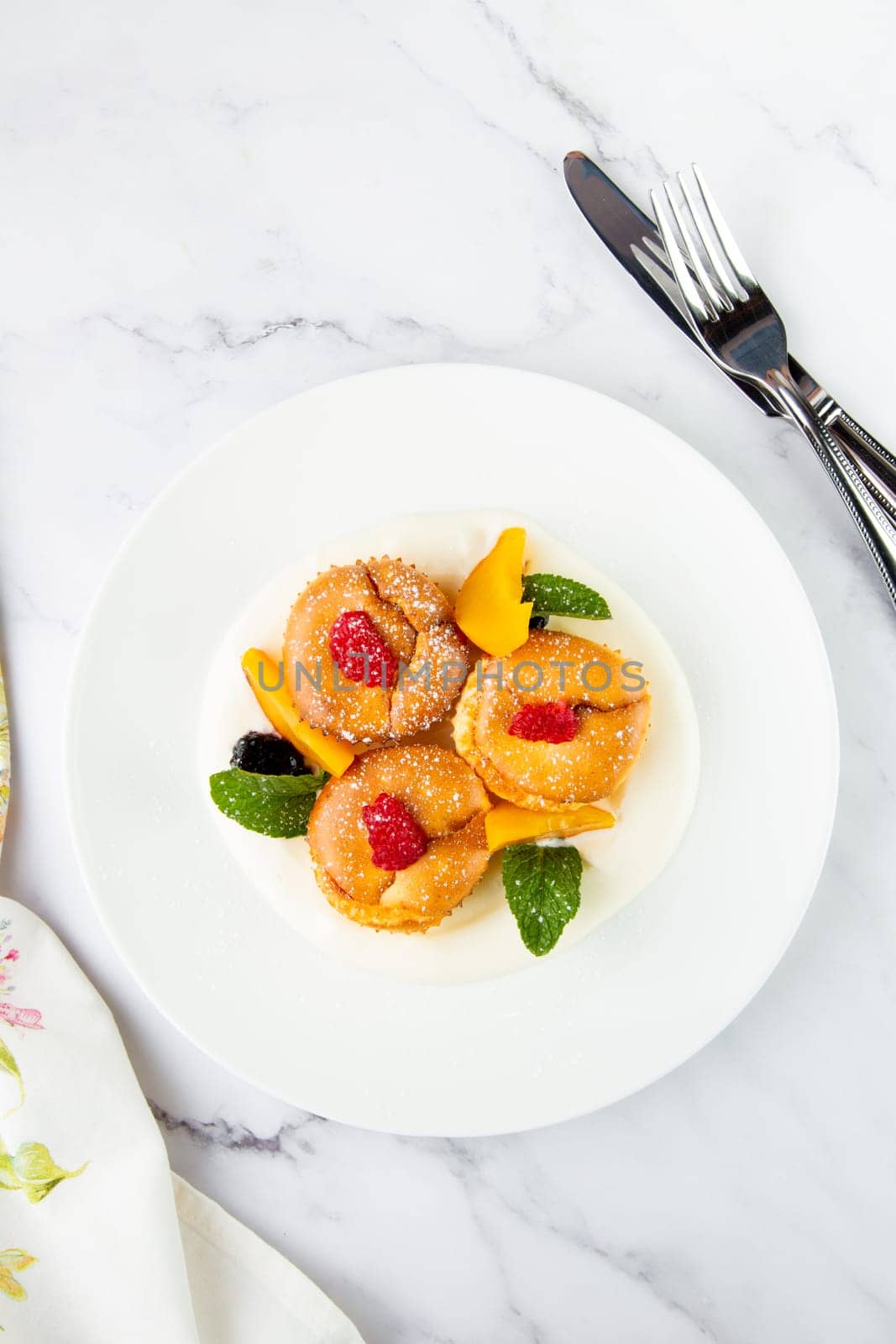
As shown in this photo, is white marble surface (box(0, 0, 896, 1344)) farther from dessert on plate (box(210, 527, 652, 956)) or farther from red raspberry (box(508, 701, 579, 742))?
red raspberry (box(508, 701, 579, 742))

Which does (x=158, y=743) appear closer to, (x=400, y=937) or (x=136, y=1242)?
(x=400, y=937)

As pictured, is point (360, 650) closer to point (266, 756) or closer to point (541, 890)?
point (266, 756)

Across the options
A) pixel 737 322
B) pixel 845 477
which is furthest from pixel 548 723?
pixel 737 322

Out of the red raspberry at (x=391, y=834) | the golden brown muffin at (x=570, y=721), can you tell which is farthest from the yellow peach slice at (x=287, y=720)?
the golden brown muffin at (x=570, y=721)

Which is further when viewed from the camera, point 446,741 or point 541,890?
point 446,741

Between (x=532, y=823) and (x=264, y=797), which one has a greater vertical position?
(x=532, y=823)

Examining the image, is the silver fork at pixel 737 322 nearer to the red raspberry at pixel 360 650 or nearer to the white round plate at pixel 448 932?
the white round plate at pixel 448 932

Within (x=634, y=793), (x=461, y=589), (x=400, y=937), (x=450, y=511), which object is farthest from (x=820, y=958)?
(x=450, y=511)
